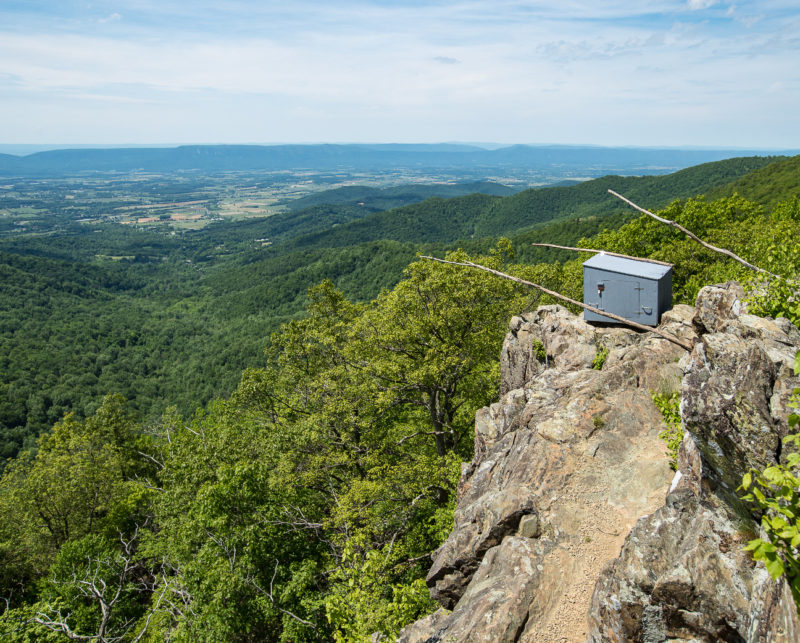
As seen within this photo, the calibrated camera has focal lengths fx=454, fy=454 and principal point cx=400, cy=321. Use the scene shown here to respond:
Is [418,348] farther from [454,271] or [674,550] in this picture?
[674,550]

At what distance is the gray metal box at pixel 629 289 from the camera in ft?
62.7

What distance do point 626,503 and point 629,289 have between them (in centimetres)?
1212

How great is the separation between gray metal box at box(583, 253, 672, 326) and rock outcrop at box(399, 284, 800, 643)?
9.90 feet

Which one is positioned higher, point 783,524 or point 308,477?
point 783,524

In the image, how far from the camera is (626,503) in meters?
10.1

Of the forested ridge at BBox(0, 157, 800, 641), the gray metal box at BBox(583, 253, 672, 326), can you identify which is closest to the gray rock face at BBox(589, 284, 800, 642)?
the forested ridge at BBox(0, 157, 800, 641)

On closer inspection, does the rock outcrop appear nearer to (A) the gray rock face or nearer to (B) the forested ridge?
(A) the gray rock face

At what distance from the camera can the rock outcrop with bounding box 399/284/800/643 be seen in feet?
21.1

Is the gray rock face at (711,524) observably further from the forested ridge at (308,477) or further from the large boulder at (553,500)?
the forested ridge at (308,477)

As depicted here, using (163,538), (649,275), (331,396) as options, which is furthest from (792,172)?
(163,538)

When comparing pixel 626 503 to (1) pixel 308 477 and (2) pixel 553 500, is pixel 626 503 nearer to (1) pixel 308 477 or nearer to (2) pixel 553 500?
(2) pixel 553 500

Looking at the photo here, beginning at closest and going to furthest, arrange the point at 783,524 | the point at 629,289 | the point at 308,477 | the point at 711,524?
the point at 783,524 < the point at 711,524 < the point at 629,289 < the point at 308,477

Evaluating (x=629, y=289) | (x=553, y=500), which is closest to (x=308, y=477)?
(x=553, y=500)

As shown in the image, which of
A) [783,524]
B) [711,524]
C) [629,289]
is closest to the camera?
[783,524]
